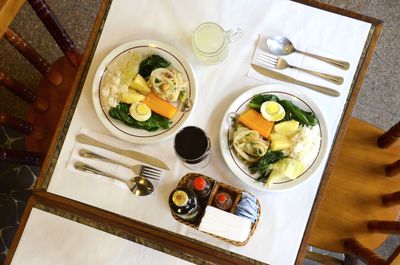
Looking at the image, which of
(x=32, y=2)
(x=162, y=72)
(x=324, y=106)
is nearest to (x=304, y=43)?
(x=324, y=106)

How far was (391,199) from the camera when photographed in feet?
4.27

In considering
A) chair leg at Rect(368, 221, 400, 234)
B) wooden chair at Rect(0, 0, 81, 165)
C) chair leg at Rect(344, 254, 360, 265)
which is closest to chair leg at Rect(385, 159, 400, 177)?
chair leg at Rect(368, 221, 400, 234)

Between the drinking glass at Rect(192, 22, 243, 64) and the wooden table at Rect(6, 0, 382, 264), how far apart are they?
0.79ft

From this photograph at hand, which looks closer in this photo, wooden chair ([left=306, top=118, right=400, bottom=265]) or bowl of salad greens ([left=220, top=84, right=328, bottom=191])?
bowl of salad greens ([left=220, top=84, right=328, bottom=191])

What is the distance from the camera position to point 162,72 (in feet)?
3.48

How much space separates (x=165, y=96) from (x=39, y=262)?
542 mm

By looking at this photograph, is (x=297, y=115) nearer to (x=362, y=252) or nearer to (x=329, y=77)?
(x=329, y=77)

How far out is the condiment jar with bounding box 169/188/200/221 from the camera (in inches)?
36.7

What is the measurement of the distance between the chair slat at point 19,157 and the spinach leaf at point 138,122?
1.30 ft

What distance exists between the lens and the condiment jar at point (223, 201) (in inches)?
37.4

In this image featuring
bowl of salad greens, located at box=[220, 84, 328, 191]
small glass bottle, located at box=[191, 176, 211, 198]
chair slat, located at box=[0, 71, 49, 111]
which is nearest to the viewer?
small glass bottle, located at box=[191, 176, 211, 198]

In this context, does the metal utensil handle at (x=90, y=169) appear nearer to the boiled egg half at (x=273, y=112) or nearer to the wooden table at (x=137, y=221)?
the wooden table at (x=137, y=221)

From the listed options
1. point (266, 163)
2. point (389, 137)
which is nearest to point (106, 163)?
point (266, 163)

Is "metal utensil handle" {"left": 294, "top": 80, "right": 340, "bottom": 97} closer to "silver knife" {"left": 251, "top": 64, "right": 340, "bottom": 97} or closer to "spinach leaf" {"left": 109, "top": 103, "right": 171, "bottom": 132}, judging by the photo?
"silver knife" {"left": 251, "top": 64, "right": 340, "bottom": 97}
